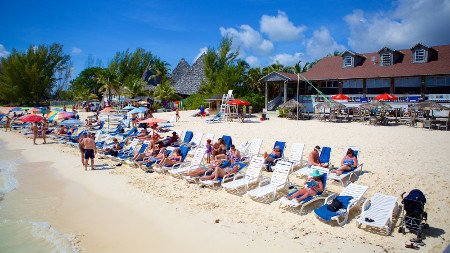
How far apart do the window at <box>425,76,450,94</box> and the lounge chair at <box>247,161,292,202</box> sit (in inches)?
831

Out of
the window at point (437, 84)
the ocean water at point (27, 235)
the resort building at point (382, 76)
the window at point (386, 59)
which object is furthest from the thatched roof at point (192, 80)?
the ocean water at point (27, 235)

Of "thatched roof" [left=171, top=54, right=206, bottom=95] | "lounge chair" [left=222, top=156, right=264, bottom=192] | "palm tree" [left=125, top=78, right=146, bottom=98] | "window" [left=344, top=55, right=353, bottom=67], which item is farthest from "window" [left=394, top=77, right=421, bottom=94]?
"palm tree" [left=125, top=78, right=146, bottom=98]

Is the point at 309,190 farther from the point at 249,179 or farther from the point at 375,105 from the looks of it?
the point at 375,105

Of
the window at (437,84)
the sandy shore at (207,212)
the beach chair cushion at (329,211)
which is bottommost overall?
Answer: the sandy shore at (207,212)

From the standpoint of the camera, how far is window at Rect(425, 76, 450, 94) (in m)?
23.6

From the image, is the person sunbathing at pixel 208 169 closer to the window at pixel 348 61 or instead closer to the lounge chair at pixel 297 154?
the lounge chair at pixel 297 154

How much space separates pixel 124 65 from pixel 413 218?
55.5m

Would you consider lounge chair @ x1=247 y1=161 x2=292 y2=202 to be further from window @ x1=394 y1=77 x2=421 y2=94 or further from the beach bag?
window @ x1=394 y1=77 x2=421 y2=94

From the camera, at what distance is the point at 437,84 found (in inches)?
944

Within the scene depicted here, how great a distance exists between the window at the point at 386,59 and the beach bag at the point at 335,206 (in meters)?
24.1

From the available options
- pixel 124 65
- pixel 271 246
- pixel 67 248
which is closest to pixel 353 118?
pixel 271 246

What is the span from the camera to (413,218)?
5.69 meters

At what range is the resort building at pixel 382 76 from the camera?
24.0m

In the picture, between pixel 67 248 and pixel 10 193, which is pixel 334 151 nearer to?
pixel 67 248
